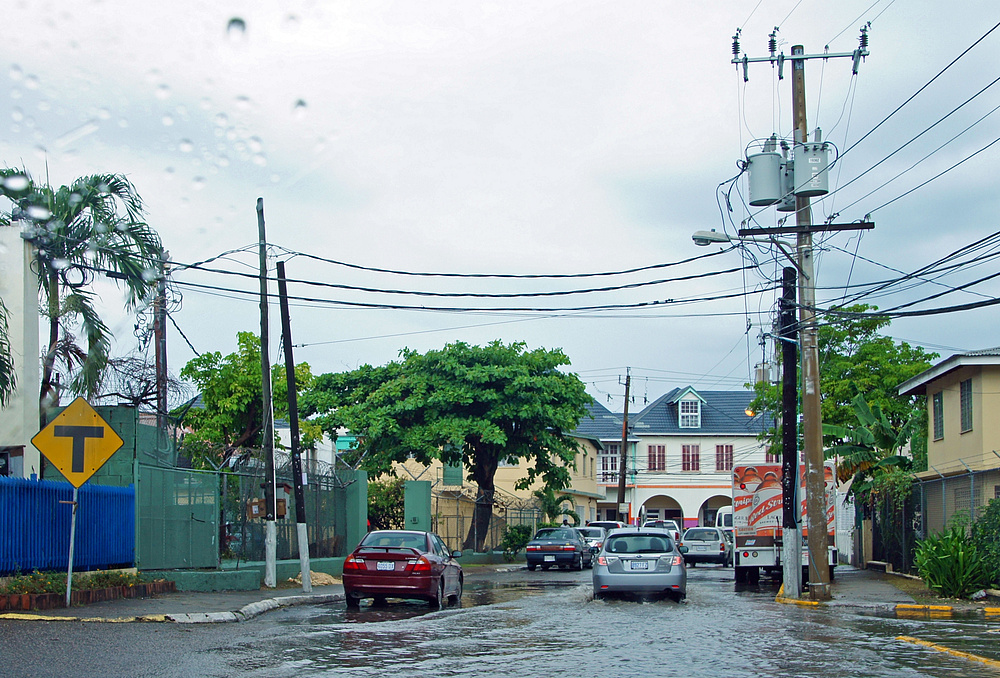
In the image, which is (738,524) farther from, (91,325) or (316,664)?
(316,664)

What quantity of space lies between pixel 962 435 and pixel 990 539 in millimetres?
7014

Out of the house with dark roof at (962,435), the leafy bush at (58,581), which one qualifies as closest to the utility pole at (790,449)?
the house with dark roof at (962,435)

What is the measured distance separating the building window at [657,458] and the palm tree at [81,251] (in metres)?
50.1

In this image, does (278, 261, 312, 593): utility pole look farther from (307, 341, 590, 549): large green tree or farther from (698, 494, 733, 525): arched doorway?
(698, 494, 733, 525): arched doorway

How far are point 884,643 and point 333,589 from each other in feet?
42.9

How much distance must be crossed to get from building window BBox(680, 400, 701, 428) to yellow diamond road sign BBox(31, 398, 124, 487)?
56.0 metres

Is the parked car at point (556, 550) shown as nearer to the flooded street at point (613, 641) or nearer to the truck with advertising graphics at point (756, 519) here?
the truck with advertising graphics at point (756, 519)

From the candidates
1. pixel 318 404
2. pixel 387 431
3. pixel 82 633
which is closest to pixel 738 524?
pixel 387 431

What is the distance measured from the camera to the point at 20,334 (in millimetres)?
19062

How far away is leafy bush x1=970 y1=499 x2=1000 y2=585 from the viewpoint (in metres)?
19.7

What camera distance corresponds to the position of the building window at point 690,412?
2702 inches

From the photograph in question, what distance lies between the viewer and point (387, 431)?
37.1m

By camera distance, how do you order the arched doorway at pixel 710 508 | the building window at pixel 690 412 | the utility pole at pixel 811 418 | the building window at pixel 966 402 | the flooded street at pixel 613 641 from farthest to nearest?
the building window at pixel 690 412
the arched doorway at pixel 710 508
the building window at pixel 966 402
the utility pole at pixel 811 418
the flooded street at pixel 613 641

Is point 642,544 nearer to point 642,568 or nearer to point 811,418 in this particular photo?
point 642,568
